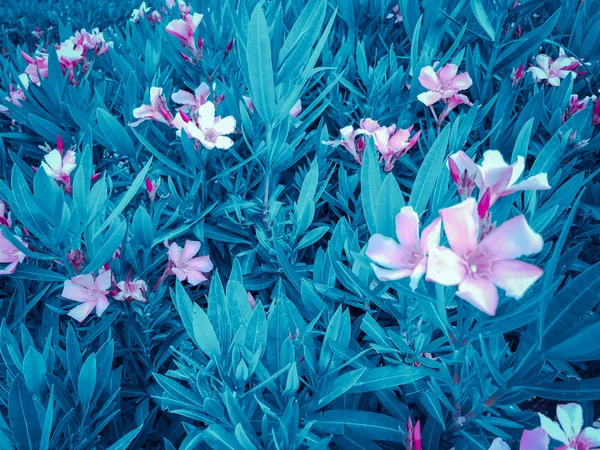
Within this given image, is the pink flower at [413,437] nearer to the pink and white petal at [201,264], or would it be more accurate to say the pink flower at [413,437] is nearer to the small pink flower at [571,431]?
the small pink flower at [571,431]

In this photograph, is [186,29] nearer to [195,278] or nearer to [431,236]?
[195,278]

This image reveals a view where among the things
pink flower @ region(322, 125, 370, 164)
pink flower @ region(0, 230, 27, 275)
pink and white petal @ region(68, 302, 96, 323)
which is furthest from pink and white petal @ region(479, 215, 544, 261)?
pink flower @ region(0, 230, 27, 275)

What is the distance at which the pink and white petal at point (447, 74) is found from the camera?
120 centimetres

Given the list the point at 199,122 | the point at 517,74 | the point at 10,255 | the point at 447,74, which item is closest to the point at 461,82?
the point at 447,74

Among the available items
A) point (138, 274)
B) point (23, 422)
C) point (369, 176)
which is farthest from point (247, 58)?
point (23, 422)

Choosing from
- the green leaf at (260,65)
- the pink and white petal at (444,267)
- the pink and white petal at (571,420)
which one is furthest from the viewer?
the green leaf at (260,65)

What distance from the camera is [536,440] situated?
65cm

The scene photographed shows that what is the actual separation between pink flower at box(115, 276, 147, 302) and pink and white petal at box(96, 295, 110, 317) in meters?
0.02

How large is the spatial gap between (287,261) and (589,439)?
61cm

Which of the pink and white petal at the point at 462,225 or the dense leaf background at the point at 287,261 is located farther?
the dense leaf background at the point at 287,261

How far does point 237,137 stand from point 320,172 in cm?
26

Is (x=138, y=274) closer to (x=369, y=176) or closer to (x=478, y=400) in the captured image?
(x=369, y=176)

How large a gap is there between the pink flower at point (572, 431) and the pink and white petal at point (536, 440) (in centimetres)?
4

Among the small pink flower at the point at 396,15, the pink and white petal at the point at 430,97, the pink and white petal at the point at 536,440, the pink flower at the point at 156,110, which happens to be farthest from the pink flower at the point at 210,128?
the small pink flower at the point at 396,15
